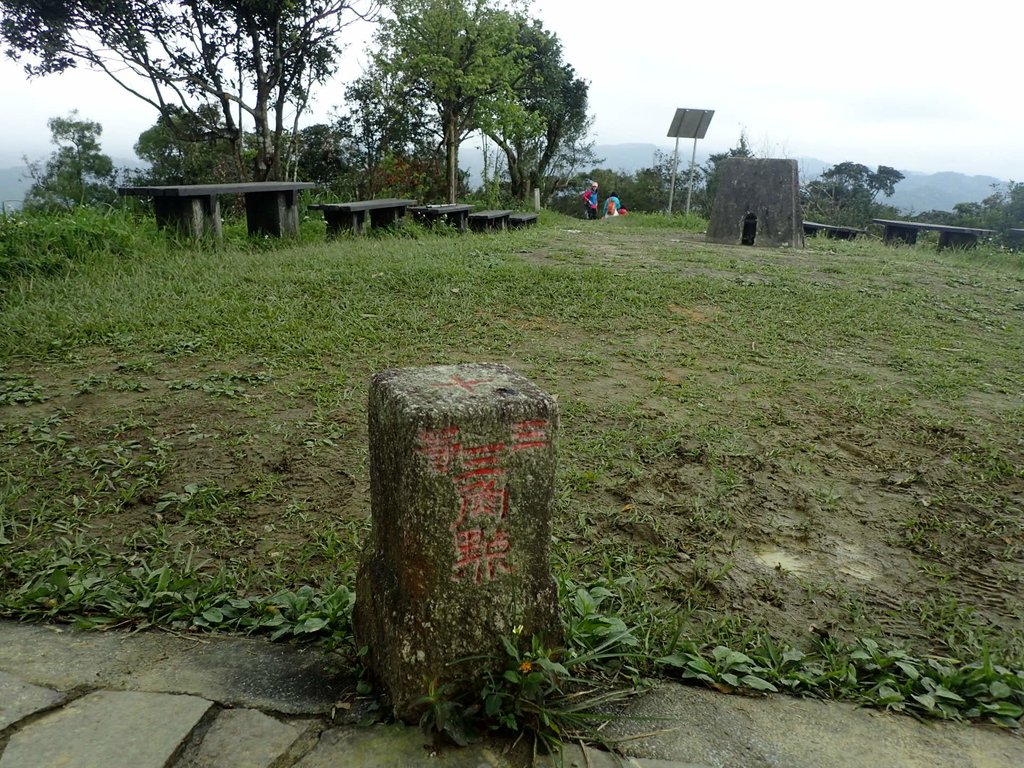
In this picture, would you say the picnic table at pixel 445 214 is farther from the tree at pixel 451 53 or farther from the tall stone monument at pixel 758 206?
the tree at pixel 451 53

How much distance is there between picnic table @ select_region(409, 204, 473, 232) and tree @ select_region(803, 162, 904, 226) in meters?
19.0

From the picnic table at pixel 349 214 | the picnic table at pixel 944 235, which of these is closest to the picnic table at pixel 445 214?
the picnic table at pixel 349 214

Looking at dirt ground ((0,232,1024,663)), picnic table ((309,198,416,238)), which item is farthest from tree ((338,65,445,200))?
dirt ground ((0,232,1024,663))

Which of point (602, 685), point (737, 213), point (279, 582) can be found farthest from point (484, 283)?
point (737, 213)

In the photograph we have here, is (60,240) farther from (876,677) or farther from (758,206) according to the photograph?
(758,206)

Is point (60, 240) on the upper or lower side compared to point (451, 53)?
lower

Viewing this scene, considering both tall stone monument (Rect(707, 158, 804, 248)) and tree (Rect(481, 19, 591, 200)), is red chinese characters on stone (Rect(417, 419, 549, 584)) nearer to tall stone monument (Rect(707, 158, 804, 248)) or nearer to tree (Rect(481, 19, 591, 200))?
tall stone monument (Rect(707, 158, 804, 248))

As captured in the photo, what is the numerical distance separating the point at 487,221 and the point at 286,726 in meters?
9.45

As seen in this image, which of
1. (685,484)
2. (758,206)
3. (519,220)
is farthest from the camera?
(519,220)

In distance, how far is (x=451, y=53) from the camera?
1533 cm

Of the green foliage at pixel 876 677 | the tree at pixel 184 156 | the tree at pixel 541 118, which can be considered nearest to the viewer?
the green foliage at pixel 876 677

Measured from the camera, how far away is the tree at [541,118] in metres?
19.2

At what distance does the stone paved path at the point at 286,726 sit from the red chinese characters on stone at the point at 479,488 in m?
0.38

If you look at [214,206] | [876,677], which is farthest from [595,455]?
[214,206]
